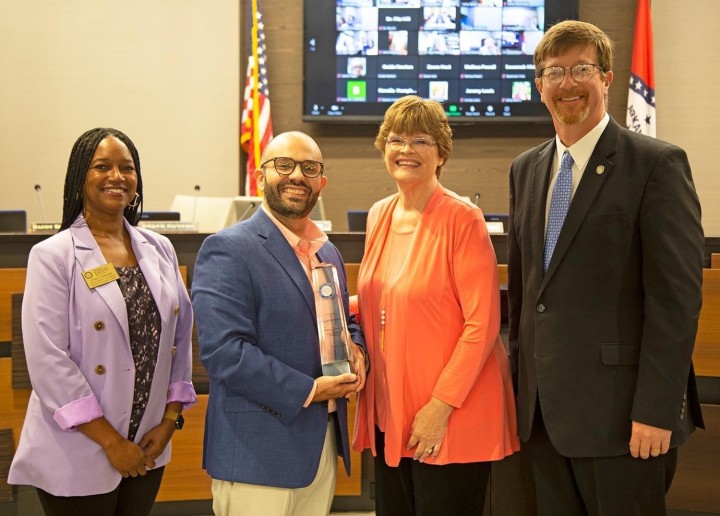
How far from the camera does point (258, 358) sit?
1.75 meters

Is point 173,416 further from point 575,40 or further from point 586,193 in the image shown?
point 575,40

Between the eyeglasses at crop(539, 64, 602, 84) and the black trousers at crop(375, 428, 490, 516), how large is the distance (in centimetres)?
104

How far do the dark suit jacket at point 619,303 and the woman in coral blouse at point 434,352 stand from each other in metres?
0.13

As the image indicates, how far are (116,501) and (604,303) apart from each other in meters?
1.37

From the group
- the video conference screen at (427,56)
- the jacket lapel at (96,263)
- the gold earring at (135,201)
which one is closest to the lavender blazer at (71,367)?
the jacket lapel at (96,263)

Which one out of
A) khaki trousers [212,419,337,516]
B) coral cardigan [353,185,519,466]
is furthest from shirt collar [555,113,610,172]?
khaki trousers [212,419,337,516]

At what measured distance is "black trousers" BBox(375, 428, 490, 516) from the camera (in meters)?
1.96

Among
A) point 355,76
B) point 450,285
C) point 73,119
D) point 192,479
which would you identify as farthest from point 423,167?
point 73,119

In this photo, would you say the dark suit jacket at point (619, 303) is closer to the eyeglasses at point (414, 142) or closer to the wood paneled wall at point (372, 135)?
the eyeglasses at point (414, 142)

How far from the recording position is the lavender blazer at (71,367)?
186cm

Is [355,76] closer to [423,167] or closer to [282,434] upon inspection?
[423,167]

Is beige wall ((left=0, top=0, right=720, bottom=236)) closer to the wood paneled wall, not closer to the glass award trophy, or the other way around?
the wood paneled wall

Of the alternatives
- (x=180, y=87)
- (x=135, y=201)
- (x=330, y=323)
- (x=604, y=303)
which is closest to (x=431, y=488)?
(x=330, y=323)

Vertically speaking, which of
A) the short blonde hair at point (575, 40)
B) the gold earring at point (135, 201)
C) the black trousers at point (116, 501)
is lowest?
the black trousers at point (116, 501)
